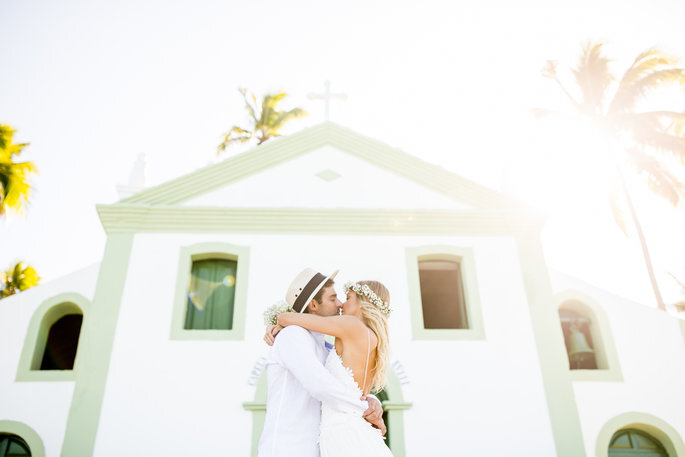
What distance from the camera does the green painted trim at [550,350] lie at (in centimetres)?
858

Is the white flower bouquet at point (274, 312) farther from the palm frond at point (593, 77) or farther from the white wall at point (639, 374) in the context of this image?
the palm frond at point (593, 77)

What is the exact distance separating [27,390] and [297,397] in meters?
7.86

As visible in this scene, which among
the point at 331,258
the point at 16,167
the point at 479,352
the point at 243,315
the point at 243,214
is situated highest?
the point at 16,167

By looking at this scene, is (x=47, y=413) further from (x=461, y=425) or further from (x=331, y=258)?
(x=461, y=425)

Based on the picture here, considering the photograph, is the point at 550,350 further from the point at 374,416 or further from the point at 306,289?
the point at 306,289

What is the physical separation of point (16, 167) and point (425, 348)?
12.3 metres

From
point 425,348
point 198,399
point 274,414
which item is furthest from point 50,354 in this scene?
point 274,414

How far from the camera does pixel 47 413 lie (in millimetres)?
8594

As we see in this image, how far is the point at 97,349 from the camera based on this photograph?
343 inches

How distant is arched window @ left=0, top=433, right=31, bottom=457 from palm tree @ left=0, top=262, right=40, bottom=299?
1842 cm

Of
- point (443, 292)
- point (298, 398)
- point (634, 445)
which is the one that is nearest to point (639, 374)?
point (634, 445)

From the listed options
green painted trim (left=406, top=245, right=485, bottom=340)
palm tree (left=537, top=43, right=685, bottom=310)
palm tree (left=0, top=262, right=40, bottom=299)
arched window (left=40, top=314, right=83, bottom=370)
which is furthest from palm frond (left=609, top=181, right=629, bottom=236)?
palm tree (left=0, top=262, right=40, bottom=299)

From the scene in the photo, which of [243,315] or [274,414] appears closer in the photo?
[274,414]

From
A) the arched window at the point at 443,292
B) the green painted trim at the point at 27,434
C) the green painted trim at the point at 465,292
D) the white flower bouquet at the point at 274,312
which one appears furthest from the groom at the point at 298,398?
the green painted trim at the point at 27,434
